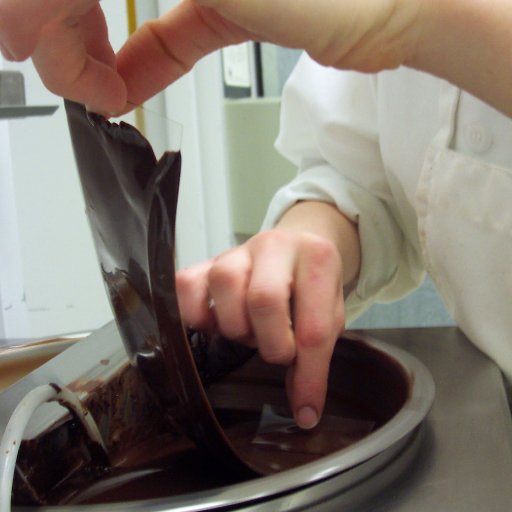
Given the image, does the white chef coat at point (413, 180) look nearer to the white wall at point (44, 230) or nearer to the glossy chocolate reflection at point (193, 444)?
the glossy chocolate reflection at point (193, 444)

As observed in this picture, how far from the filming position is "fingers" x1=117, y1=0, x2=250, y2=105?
1.31ft

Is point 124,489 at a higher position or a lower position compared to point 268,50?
lower

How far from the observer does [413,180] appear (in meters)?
0.55

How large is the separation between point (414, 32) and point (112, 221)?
0.17 m

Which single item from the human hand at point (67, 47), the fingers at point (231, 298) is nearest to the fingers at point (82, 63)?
the human hand at point (67, 47)

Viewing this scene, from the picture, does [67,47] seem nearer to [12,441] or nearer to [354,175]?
[12,441]

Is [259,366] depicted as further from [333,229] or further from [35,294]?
[35,294]

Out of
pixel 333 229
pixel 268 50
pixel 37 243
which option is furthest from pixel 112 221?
pixel 268 50

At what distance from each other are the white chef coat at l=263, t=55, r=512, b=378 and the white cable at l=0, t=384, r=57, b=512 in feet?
0.96

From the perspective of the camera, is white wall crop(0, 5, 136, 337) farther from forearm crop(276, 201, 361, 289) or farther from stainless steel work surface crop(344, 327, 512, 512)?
stainless steel work surface crop(344, 327, 512, 512)

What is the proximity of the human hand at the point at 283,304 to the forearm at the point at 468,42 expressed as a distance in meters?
0.13

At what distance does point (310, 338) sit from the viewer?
393mm

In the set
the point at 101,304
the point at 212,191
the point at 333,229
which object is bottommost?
the point at 101,304

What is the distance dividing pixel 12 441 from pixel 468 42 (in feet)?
0.87
